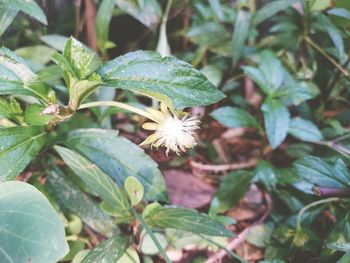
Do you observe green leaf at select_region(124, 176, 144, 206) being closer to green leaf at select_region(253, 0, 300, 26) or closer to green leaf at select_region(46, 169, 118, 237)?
green leaf at select_region(46, 169, 118, 237)

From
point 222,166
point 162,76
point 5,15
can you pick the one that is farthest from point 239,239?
point 5,15

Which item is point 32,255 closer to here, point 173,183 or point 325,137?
point 173,183

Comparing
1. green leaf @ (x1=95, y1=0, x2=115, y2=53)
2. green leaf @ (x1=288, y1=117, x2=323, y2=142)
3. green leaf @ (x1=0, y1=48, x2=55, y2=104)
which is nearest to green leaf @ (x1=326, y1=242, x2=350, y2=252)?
green leaf @ (x1=288, y1=117, x2=323, y2=142)

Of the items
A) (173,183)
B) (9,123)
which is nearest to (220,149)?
(173,183)

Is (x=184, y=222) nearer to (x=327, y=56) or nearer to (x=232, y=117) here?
(x=232, y=117)

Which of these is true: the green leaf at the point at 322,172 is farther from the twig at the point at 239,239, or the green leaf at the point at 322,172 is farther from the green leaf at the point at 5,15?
the green leaf at the point at 5,15

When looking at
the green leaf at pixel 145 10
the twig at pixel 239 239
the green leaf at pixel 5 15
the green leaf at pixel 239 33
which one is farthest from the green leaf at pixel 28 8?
the twig at pixel 239 239
